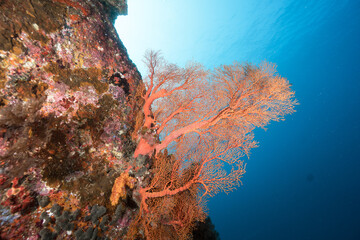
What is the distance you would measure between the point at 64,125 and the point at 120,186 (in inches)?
71.3

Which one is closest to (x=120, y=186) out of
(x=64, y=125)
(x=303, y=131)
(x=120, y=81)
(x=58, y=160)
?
(x=58, y=160)

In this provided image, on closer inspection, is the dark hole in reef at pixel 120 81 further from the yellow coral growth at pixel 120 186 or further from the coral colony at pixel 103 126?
the yellow coral growth at pixel 120 186

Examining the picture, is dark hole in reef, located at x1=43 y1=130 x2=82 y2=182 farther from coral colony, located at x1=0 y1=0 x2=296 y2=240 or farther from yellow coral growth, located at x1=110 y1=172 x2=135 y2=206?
yellow coral growth, located at x1=110 y1=172 x2=135 y2=206

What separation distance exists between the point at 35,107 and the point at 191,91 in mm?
3373

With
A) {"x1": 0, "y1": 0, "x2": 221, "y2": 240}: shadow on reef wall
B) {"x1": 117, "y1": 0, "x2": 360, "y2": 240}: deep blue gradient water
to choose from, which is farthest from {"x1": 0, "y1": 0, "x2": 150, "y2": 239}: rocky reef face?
{"x1": 117, "y1": 0, "x2": 360, "y2": 240}: deep blue gradient water

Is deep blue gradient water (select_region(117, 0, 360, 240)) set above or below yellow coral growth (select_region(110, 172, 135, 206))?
above

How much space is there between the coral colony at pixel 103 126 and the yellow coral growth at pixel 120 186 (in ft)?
0.07

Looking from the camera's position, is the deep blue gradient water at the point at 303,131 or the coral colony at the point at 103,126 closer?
the coral colony at the point at 103,126

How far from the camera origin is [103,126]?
3.61 meters

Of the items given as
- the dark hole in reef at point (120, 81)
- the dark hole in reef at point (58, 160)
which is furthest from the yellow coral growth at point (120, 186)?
the dark hole in reef at point (120, 81)

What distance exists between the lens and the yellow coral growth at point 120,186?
3490mm

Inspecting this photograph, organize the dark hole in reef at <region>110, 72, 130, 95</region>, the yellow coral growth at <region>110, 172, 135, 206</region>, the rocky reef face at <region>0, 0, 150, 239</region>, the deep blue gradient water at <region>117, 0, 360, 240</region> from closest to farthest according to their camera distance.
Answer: the rocky reef face at <region>0, 0, 150, 239</region> < the yellow coral growth at <region>110, 172, 135, 206</region> < the dark hole in reef at <region>110, 72, 130, 95</region> < the deep blue gradient water at <region>117, 0, 360, 240</region>

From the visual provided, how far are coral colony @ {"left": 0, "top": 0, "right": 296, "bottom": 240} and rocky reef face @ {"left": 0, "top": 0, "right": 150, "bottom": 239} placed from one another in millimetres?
17

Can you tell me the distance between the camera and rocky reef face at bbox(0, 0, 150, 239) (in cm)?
249
